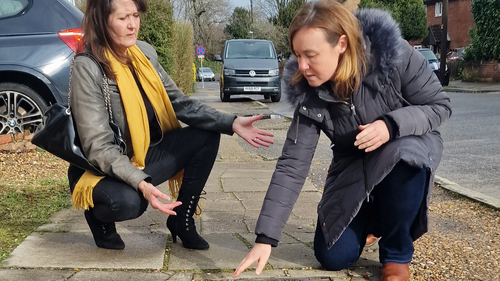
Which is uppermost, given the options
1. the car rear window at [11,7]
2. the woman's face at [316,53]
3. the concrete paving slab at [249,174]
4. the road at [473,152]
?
the car rear window at [11,7]

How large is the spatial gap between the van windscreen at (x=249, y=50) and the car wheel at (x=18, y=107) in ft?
Result: 36.4

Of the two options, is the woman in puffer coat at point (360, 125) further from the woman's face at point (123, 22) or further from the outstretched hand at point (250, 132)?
the woman's face at point (123, 22)

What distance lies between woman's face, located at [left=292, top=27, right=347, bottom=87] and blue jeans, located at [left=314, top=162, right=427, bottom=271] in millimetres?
568

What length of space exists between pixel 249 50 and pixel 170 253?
14.2m

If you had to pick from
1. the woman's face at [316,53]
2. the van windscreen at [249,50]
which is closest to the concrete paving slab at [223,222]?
the woman's face at [316,53]

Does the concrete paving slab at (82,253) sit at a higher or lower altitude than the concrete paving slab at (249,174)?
higher

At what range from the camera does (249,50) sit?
16719 millimetres

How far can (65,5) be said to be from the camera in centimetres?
561

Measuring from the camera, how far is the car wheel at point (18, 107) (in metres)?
5.50

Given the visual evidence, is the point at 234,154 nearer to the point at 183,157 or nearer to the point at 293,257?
the point at 183,157

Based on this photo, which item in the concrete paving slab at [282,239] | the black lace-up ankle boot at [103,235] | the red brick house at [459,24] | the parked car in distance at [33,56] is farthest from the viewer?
the red brick house at [459,24]

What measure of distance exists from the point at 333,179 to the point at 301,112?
1.57 feet

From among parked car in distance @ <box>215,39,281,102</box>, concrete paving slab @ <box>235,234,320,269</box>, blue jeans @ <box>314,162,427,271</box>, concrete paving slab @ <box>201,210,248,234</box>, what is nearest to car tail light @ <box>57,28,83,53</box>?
concrete paving slab @ <box>201,210,248,234</box>

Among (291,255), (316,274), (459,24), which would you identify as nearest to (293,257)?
(291,255)
